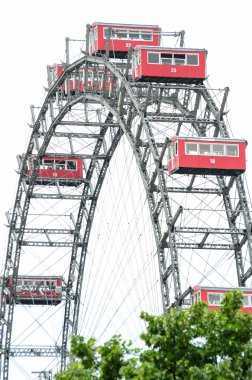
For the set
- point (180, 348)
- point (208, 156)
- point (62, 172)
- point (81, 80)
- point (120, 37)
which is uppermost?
point (62, 172)

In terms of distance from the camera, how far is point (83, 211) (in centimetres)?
13150

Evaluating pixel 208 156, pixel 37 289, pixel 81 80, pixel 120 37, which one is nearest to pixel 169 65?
pixel 208 156

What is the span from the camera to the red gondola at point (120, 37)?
10000 cm

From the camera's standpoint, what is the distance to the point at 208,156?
288 ft

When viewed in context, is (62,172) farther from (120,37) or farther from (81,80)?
(120,37)

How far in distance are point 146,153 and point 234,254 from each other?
25.2 feet

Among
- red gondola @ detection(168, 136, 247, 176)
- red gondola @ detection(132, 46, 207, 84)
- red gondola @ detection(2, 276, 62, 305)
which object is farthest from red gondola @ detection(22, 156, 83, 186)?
red gondola @ detection(168, 136, 247, 176)

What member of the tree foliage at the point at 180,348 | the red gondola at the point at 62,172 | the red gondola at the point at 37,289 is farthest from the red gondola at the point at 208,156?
the red gondola at the point at 37,289

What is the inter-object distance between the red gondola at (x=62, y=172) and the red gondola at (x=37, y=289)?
588 inches

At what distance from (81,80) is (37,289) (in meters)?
38.0

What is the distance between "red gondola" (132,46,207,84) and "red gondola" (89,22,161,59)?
5.53 meters

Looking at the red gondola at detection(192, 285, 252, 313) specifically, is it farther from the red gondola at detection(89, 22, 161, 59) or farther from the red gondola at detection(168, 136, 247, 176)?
the red gondola at detection(89, 22, 161, 59)

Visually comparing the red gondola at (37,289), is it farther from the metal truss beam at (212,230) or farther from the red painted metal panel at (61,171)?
the metal truss beam at (212,230)

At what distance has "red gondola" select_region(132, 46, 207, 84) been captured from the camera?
305ft
